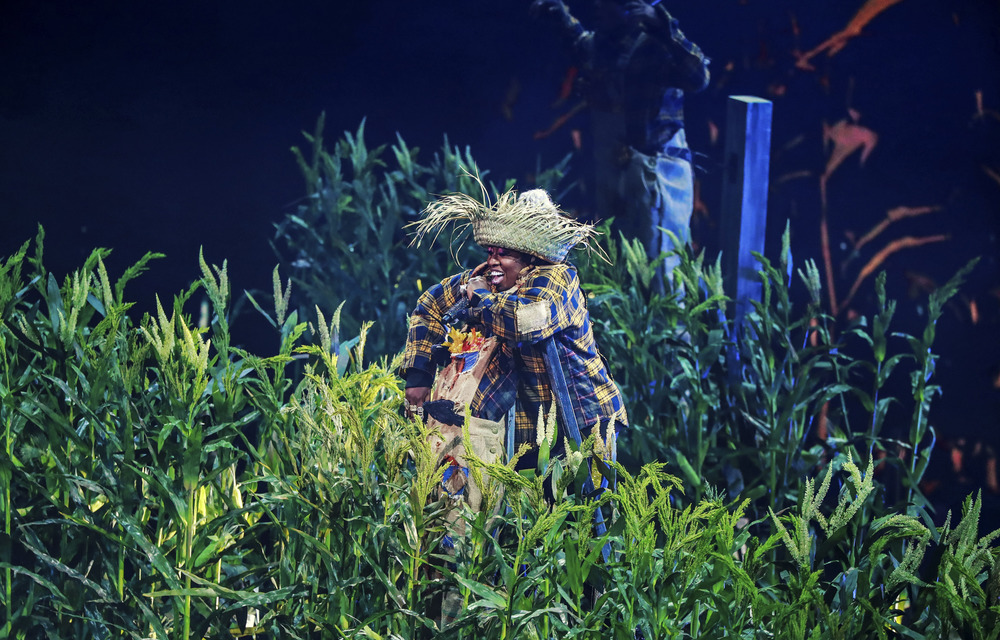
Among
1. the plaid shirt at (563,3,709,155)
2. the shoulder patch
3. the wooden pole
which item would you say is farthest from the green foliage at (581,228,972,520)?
the shoulder patch

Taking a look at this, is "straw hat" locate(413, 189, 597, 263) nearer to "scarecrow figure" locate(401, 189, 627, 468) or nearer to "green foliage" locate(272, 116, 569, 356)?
"scarecrow figure" locate(401, 189, 627, 468)

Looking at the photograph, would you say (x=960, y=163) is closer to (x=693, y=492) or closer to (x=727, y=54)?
(x=727, y=54)

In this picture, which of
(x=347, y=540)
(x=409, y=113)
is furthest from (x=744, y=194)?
(x=347, y=540)

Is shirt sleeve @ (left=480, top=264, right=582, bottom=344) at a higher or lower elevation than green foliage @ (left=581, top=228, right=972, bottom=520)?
higher

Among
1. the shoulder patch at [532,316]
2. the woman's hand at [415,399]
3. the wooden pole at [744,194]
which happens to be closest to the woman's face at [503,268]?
the shoulder patch at [532,316]

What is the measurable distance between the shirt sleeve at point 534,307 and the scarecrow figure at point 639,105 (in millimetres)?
1302

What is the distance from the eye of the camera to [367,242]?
3.57 m

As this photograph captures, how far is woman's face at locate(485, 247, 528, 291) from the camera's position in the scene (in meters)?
2.06

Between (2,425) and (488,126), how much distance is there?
7.67 feet

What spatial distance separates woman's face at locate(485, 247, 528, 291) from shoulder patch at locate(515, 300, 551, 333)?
0.11m

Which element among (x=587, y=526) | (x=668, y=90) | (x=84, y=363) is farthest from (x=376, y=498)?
(x=668, y=90)

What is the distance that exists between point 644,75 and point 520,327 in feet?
5.42

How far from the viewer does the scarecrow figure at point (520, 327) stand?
2.00m

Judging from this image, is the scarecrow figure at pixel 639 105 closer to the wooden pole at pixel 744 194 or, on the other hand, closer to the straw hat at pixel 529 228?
the wooden pole at pixel 744 194
